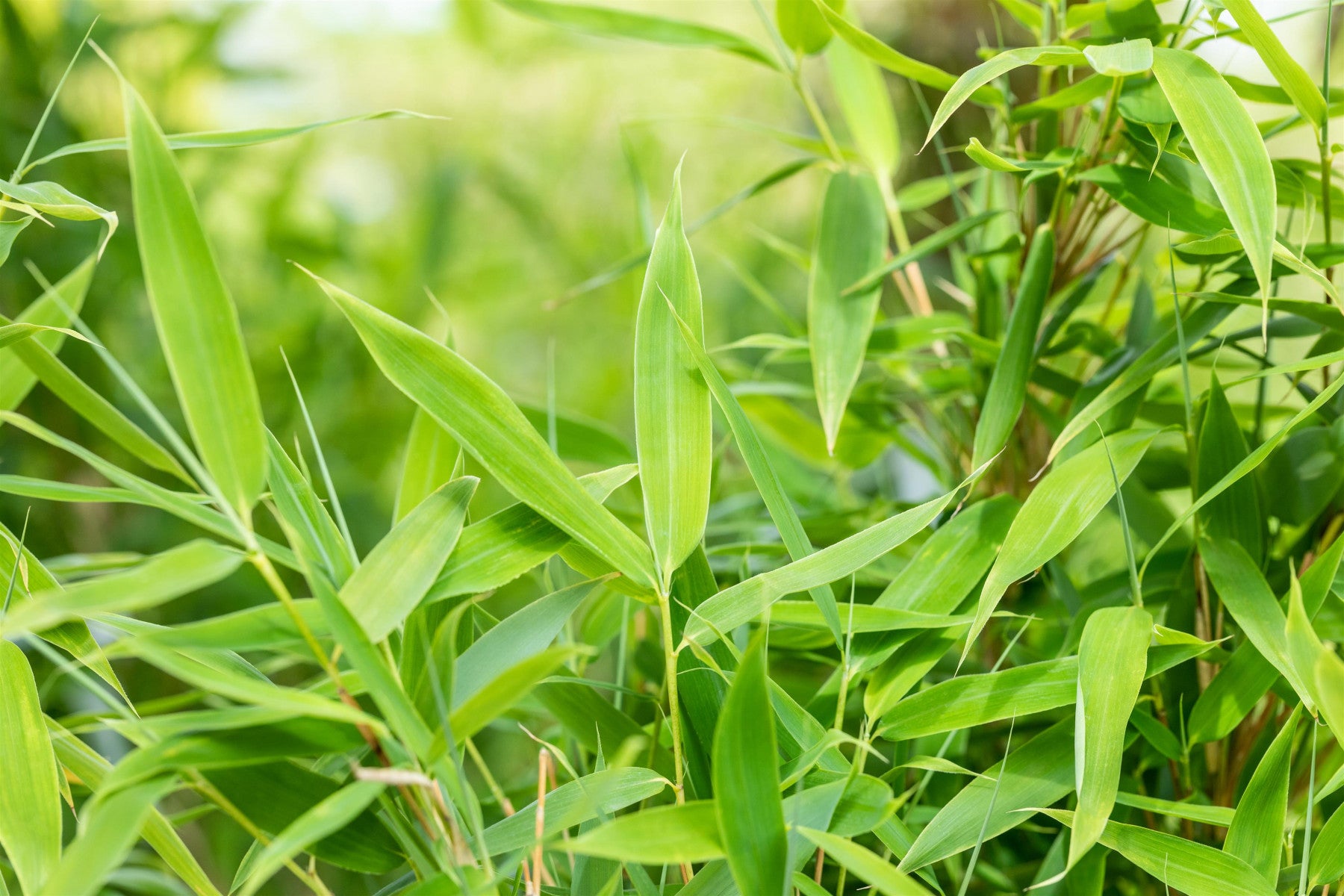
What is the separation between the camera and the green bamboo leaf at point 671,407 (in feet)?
0.80

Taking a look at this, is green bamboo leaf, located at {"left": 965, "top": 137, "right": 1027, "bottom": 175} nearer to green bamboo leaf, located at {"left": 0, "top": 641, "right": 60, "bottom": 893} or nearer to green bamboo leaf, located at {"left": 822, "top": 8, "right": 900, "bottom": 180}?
green bamboo leaf, located at {"left": 822, "top": 8, "right": 900, "bottom": 180}

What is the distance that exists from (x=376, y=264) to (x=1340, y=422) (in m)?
0.88

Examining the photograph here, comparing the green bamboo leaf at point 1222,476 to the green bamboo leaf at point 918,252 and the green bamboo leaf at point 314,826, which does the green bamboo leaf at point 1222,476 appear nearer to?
the green bamboo leaf at point 918,252

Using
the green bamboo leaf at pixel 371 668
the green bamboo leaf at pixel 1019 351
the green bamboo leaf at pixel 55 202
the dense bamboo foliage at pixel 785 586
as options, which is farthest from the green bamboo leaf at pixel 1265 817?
the green bamboo leaf at pixel 55 202

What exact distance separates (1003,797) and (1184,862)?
0.15 feet

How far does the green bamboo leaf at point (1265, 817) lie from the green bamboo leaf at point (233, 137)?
0.97 feet

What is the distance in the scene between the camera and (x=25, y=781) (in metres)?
0.23

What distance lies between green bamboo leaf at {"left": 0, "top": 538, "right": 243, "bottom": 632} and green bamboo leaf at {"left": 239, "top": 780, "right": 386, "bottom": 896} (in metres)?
0.05

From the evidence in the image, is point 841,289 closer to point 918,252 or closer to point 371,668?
point 918,252

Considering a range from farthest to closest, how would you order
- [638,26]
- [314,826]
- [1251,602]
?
[638,26], [1251,602], [314,826]

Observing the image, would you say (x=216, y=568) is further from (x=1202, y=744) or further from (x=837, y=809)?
(x=1202, y=744)

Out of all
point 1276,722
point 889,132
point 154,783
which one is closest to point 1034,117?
point 889,132

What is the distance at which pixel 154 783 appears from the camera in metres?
0.19

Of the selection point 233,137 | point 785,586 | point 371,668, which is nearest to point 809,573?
point 785,586
